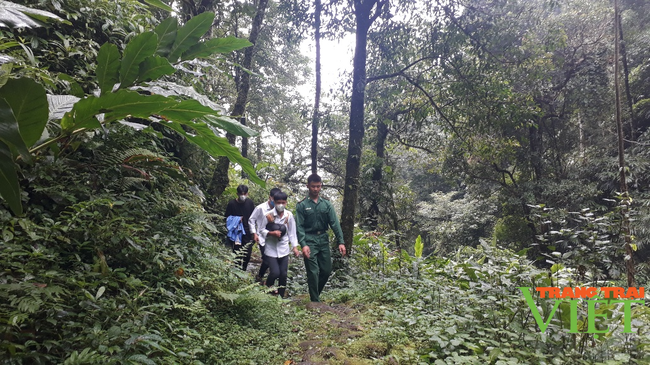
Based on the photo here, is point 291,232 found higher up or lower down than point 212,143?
lower down

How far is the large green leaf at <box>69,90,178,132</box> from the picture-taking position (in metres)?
1.33

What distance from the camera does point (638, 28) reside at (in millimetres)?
13328

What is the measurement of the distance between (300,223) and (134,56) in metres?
3.53

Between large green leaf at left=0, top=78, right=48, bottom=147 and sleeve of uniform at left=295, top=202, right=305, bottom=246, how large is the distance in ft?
12.3

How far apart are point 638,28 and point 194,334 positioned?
18.5 meters

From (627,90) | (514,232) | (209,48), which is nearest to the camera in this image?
(209,48)

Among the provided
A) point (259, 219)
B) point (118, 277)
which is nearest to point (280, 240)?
point (259, 219)

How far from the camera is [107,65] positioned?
5.30ft

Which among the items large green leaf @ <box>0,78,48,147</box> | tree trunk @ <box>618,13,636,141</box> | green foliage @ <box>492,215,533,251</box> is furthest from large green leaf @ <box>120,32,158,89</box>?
tree trunk @ <box>618,13,636,141</box>

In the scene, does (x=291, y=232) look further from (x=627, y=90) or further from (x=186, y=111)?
(x=627, y=90)

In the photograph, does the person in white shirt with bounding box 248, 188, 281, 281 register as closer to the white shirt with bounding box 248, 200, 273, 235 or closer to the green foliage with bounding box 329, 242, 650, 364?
the white shirt with bounding box 248, 200, 273, 235

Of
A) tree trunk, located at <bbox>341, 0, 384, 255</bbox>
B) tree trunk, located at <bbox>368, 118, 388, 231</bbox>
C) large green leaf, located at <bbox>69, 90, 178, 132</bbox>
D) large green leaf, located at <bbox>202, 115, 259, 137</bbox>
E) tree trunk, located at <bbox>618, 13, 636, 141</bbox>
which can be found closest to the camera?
large green leaf, located at <bbox>69, 90, 178, 132</bbox>

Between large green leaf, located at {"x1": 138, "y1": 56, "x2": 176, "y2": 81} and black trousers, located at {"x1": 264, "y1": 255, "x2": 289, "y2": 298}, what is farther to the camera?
black trousers, located at {"x1": 264, "y1": 255, "x2": 289, "y2": 298}

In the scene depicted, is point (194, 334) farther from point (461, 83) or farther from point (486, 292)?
point (461, 83)
